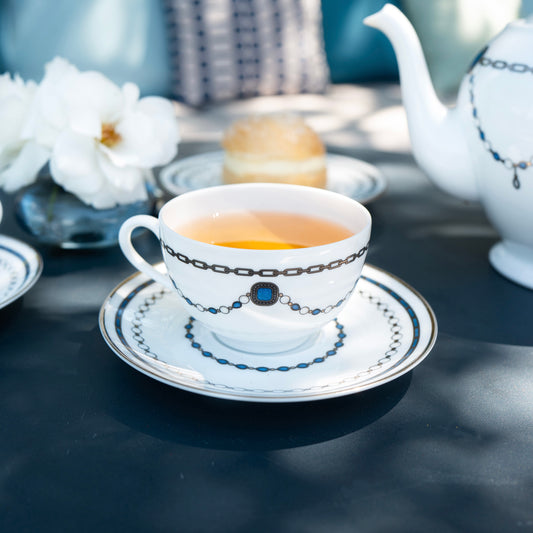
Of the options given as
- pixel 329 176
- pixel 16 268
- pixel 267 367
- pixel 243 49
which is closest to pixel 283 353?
pixel 267 367

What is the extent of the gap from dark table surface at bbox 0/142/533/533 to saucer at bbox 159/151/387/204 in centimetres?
26

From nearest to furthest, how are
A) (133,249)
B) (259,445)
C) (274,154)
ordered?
(259,445) < (133,249) < (274,154)

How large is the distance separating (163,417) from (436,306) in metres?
0.28

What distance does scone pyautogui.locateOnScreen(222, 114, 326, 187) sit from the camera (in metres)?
0.76

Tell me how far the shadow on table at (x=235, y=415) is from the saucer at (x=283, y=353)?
17 millimetres

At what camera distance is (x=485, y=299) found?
0.61 m

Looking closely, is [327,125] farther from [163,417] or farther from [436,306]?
[163,417]

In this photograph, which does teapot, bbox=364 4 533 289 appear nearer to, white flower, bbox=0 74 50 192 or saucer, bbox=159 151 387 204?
saucer, bbox=159 151 387 204

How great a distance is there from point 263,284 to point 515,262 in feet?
1.06

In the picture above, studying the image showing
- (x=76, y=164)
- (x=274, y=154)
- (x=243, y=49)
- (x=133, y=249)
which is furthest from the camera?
(x=243, y=49)

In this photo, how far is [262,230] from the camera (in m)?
0.55

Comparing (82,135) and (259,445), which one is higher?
(82,135)

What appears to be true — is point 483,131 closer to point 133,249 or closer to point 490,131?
point 490,131

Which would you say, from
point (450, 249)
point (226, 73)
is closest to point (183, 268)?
point (450, 249)
